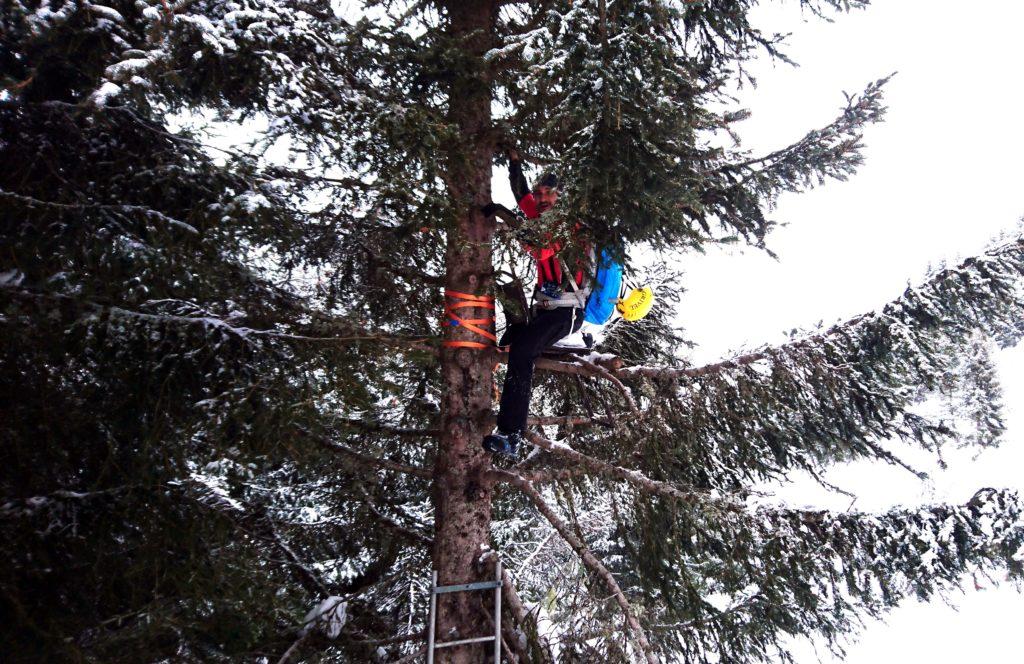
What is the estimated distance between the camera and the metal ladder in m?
3.78

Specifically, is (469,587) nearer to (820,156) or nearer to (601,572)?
(601,572)

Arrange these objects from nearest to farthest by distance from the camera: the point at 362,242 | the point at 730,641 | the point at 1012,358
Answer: the point at 362,242, the point at 730,641, the point at 1012,358

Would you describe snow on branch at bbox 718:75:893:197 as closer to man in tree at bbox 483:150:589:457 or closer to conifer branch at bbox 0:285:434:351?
man in tree at bbox 483:150:589:457

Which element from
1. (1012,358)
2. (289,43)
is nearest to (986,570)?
(289,43)

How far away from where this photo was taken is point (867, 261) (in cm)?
7675

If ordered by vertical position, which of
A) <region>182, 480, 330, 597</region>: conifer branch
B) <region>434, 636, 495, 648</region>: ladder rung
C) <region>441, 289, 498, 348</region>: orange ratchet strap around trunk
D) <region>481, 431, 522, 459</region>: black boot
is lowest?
<region>434, 636, 495, 648</region>: ladder rung

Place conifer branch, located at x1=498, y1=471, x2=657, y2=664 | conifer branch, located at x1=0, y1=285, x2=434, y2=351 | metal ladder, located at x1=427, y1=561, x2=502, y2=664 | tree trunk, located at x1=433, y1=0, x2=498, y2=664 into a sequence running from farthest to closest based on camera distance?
tree trunk, located at x1=433, y1=0, x2=498, y2=664, metal ladder, located at x1=427, y1=561, x2=502, y2=664, conifer branch, located at x1=498, y1=471, x2=657, y2=664, conifer branch, located at x1=0, y1=285, x2=434, y2=351

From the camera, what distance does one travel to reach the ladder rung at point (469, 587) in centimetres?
390

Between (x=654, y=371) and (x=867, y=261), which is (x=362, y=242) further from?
(x=867, y=261)

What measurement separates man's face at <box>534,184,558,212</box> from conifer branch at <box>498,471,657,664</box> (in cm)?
186

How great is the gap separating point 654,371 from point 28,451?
359 cm

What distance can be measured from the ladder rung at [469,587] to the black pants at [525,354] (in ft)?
3.24

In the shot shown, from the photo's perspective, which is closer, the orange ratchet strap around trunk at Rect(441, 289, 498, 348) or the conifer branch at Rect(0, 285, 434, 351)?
the conifer branch at Rect(0, 285, 434, 351)

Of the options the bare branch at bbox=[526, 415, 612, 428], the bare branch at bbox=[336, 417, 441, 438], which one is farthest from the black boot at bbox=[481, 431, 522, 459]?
the bare branch at bbox=[336, 417, 441, 438]
